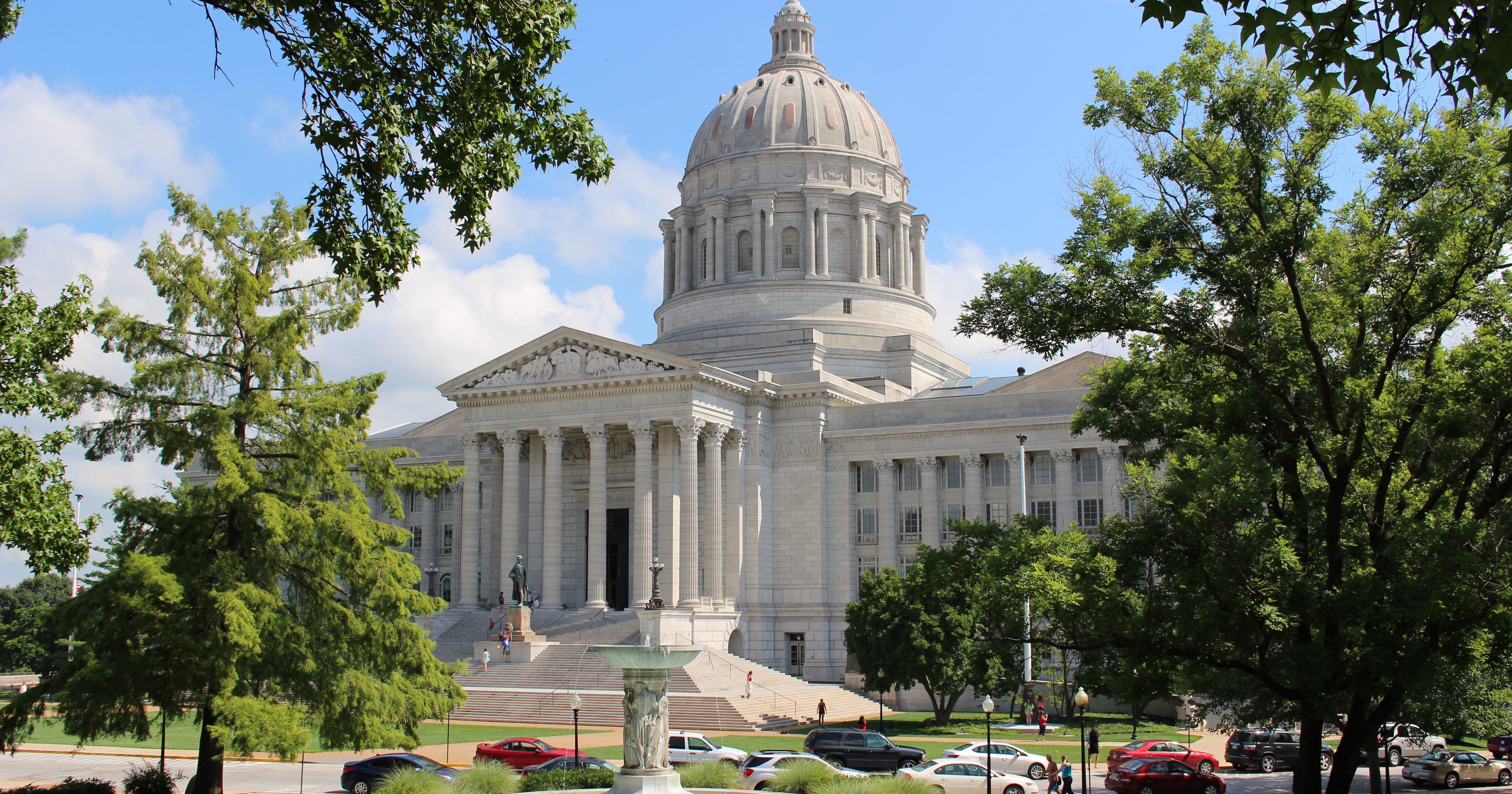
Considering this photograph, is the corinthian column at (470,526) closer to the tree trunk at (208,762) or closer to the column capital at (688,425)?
the column capital at (688,425)

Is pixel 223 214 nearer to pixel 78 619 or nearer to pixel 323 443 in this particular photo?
pixel 323 443

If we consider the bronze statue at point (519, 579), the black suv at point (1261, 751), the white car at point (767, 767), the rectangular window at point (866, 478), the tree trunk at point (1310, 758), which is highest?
the rectangular window at point (866, 478)

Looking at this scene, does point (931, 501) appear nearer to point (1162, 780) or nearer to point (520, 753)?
point (1162, 780)

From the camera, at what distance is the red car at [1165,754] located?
3675 cm

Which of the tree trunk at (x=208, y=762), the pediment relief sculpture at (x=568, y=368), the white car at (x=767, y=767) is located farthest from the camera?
the pediment relief sculpture at (x=568, y=368)

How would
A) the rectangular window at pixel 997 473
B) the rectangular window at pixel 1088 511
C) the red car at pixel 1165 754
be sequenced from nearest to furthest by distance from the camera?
1. the red car at pixel 1165 754
2. the rectangular window at pixel 1088 511
3. the rectangular window at pixel 997 473

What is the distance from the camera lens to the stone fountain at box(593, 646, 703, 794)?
24.2 m

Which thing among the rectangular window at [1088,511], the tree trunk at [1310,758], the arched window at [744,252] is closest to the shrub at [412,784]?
the tree trunk at [1310,758]

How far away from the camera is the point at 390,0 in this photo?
14.7 m

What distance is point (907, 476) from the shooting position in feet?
215

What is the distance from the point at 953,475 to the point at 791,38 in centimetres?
3596

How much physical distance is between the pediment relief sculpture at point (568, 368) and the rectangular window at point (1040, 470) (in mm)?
17874

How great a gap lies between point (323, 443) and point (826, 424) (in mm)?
40028

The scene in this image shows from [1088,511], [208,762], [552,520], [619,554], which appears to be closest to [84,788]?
[208,762]
